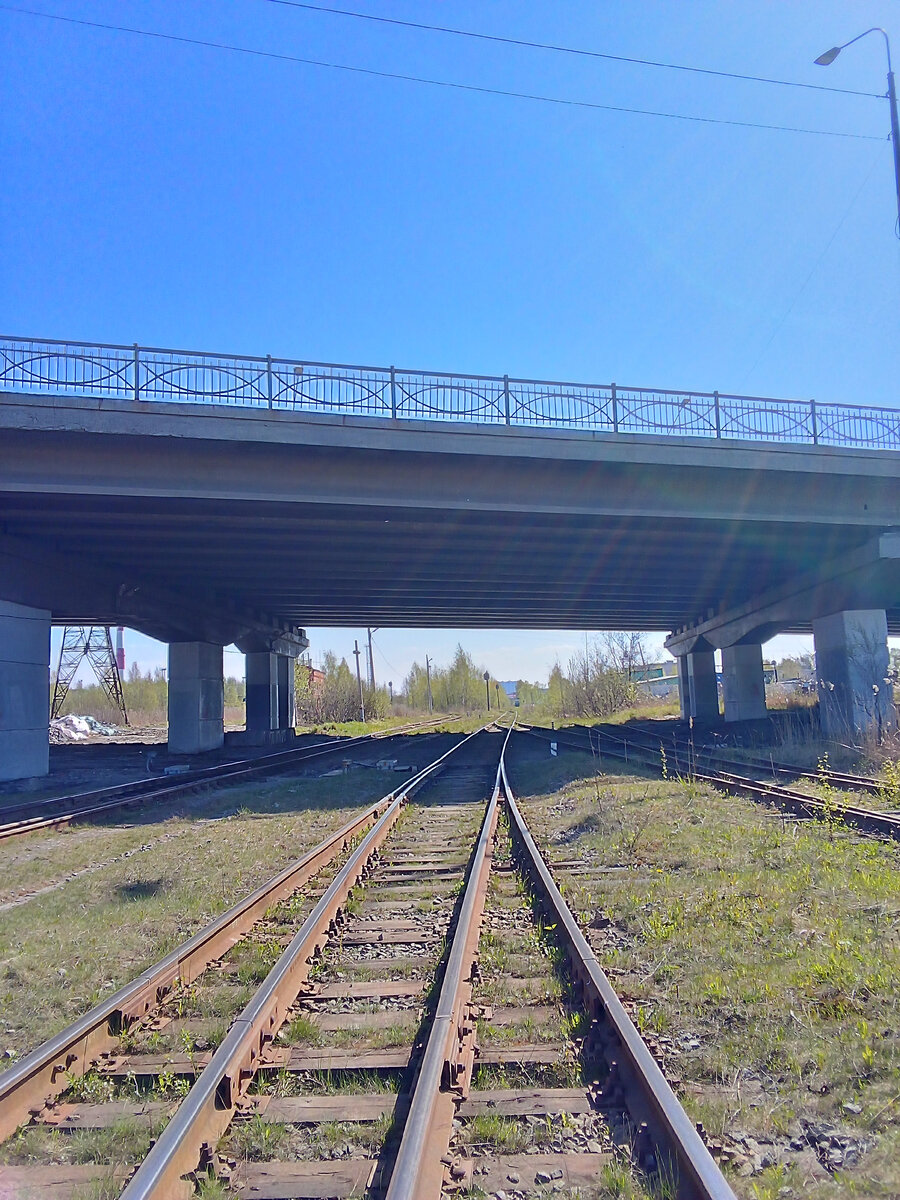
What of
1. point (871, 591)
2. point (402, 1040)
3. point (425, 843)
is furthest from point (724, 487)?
point (402, 1040)

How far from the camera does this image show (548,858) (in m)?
9.46

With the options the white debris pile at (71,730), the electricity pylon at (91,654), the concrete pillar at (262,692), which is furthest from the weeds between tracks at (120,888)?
the electricity pylon at (91,654)

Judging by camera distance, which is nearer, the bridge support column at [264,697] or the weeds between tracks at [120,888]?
the weeds between tracks at [120,888]

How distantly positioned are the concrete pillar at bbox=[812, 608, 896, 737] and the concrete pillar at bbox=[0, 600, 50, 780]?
1980 centimetres

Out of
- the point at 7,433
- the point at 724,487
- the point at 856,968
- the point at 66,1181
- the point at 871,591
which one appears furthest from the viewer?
the point at 871,591

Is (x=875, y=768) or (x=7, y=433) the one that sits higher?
(x=7, y=433)

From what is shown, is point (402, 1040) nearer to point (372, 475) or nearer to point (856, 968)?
point (856, 968)

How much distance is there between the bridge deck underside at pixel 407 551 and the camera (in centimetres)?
1955

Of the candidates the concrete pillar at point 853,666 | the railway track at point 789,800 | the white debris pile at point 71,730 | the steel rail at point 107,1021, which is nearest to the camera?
the steel rail at point 107,1021

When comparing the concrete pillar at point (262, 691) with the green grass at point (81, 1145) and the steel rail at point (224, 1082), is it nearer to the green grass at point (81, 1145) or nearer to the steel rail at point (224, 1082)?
the steel rail at point (224, 1082)

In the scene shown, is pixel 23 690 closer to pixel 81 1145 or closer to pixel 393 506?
pixel 393 506

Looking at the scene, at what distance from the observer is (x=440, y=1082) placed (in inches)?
148

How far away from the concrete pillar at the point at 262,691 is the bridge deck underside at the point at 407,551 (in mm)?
3583

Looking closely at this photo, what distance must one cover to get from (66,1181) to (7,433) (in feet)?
52.7
